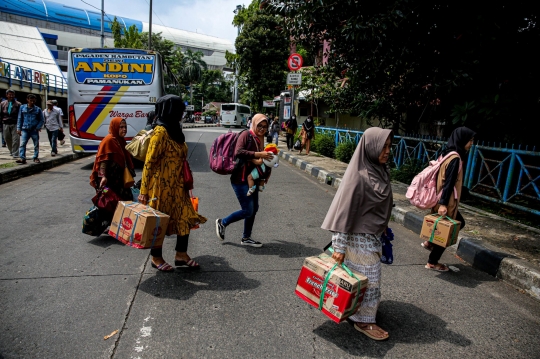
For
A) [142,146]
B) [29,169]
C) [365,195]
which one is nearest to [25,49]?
[29,169]

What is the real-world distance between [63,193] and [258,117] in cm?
446

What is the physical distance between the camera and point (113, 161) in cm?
432

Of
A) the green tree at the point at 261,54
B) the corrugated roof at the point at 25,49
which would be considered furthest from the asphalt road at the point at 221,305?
the corrugated roof at the point at 25,49

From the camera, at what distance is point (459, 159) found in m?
3.73

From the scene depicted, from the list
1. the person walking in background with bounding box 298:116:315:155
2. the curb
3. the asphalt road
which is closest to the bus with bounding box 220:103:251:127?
the person walking in background with bounding box 298:116:315:155

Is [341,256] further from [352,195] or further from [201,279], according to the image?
[201,279]

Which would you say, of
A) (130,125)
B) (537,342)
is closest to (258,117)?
(537,342)

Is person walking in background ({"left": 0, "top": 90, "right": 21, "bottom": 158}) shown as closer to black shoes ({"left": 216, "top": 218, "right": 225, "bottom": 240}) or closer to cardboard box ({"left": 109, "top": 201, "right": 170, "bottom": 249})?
black shoes ({"left": 216, "top": 218, "right": 225, "bottom": 240})

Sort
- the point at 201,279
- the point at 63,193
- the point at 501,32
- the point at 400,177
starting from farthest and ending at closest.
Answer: the point at 400,177 < the point at 63,193 < the point at 501,32 < the point at 201,279

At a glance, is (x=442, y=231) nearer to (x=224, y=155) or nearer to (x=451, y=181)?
(x=451, y=181)

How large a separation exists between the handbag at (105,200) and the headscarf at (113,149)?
20cm

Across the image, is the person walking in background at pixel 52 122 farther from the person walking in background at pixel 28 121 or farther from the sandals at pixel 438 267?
the sandals at pixel 438 267

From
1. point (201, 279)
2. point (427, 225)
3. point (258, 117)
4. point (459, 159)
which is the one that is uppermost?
point (258, 117)

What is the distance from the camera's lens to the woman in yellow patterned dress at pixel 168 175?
3.27 metres
